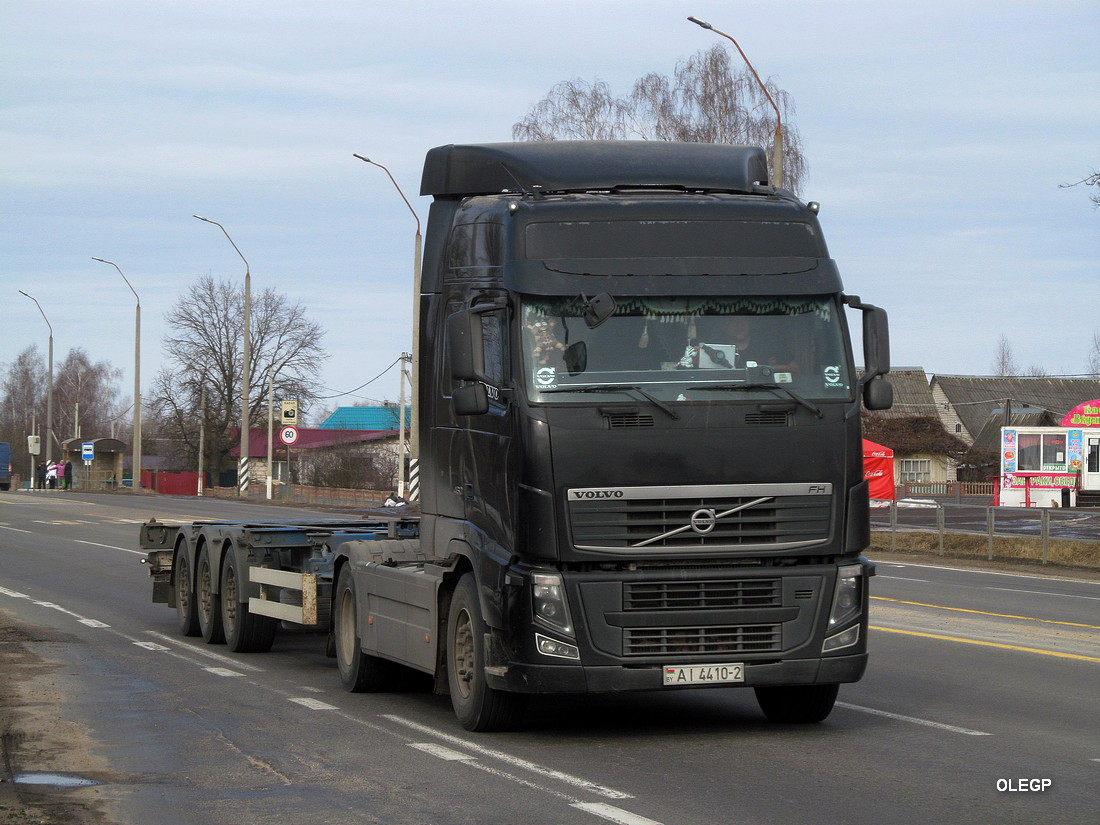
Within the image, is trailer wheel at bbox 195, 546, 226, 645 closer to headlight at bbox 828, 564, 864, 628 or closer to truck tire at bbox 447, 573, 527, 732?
truck tire at bbox 447, 573, 527, 732

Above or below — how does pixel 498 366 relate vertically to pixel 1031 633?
above

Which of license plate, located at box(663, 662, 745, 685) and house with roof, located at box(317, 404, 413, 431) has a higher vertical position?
house with roof, located at box(317, 404, 413, 431)

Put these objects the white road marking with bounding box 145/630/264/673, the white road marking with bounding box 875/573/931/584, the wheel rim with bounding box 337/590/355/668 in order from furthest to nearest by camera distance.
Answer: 1. the white road marking with bounding box 875/573/931/584
2. the white road marking with bounding box 145/630/264/673
3. the wheel rim with bounding box 337/590/355/668

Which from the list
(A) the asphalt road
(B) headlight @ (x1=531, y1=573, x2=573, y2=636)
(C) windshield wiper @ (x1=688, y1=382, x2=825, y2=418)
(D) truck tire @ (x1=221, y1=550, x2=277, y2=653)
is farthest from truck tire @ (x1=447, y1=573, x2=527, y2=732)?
(D) truck tire @ (x1=221, y1=550, x2=277, y2=653)

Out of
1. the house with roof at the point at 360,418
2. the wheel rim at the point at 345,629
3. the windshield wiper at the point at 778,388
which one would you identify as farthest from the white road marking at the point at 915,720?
the house with roof at the point at 360,418

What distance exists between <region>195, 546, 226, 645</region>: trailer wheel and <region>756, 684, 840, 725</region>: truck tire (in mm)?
6925

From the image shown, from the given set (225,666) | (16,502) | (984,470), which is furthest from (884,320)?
(984,470)

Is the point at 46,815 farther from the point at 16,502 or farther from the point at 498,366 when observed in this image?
the point at 16,502

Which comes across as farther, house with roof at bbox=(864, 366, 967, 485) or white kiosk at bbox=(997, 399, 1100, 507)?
house with roof at bbox=(864, 366, 967, 485)

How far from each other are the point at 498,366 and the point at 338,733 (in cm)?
259

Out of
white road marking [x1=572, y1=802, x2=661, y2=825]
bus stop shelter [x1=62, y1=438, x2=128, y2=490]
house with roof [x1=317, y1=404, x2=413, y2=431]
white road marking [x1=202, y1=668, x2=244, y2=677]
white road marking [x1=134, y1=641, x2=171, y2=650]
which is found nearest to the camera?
white road marking [x1=572, y1=802, x2=661, y2=825]

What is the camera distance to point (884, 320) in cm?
923

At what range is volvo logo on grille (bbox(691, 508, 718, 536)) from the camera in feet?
28.6

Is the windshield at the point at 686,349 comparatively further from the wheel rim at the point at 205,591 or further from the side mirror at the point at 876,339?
the wheel rim at the point at 205,591
